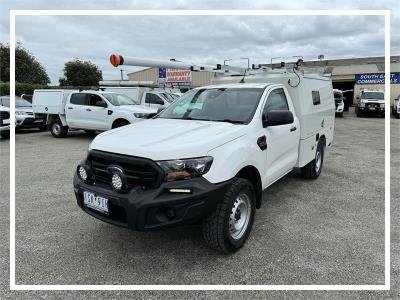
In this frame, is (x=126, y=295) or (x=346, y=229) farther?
(x=346, y=229)

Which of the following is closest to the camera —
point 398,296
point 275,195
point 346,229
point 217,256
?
point 398,296

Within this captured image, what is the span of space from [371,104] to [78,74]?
29.3 meters

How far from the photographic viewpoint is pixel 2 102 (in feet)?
44.2

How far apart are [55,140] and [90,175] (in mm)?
9569

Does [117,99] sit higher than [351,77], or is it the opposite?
[351,77]

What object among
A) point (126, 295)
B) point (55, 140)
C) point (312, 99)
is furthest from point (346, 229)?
point (55, 140)

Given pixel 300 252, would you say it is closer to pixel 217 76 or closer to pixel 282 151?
pixel 282 151

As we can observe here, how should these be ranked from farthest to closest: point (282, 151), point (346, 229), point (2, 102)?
point (2, 102)
point (282, 151)
point (346, 229)

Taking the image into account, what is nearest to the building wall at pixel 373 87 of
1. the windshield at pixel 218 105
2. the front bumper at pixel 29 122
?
the front bumper at pixel 29 122

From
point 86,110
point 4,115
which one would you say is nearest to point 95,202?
point 86,110

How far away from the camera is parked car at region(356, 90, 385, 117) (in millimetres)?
24406

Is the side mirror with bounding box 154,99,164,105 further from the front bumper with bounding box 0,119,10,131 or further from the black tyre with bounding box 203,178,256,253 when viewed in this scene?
the black tyre with bounding box 203,178,256,253

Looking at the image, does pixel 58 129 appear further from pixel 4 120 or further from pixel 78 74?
pixel 78 74

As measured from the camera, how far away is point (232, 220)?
346 centimetres
